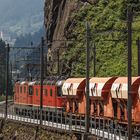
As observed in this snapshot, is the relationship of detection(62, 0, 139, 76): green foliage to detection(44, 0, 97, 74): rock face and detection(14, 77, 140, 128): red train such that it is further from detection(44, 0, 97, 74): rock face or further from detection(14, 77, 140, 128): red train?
detection(14, 77, 140, 128): red train

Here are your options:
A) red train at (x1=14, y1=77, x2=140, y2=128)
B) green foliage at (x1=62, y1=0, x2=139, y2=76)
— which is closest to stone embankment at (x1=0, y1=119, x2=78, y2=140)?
red train at (x1=14, y1=77, x2=140, y2=128)

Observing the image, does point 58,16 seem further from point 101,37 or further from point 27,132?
point 27,132

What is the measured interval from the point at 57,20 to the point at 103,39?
23.5m

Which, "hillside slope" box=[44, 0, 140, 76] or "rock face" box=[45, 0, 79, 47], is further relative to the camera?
"rock face" box=[45, 0, 79, 47]

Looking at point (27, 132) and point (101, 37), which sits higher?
point (101, 37)

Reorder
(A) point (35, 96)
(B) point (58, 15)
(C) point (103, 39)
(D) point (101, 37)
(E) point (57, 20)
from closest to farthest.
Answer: (A) point (35, 96) → (C) point (103, 39) → (D) point (101, 37) → (E) point (57, 20) → (B) point (58, 15)

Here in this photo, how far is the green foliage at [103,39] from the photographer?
248 feet

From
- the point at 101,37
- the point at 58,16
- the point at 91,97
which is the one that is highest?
the point at 58,16

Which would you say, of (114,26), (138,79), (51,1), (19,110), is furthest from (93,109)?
(51,1)

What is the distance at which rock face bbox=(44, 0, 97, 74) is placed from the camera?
314 feet

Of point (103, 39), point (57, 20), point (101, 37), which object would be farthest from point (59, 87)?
point (57, 20)

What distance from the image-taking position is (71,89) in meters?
49.2

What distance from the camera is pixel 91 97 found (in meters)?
45.5

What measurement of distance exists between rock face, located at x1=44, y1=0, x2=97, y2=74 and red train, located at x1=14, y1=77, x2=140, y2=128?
3049 cm
